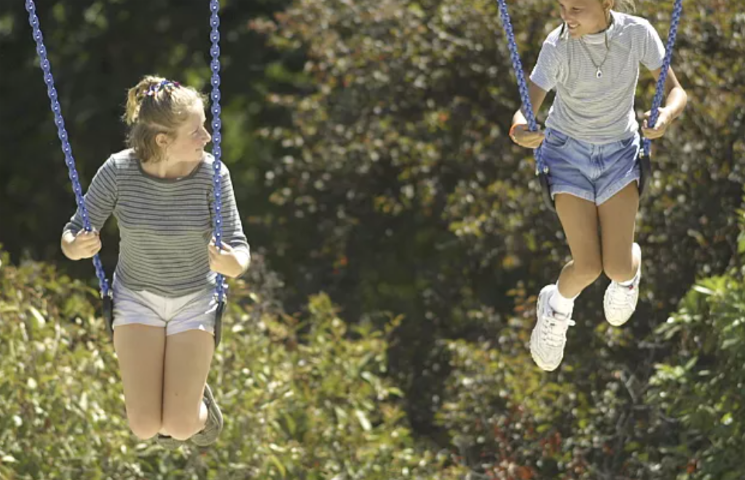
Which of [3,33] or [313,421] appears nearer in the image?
[313,421]

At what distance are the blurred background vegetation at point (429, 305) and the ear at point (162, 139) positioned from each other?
2.34m

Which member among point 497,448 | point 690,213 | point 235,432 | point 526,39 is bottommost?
point 497,448

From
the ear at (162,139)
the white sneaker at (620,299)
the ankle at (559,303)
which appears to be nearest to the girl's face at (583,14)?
the white sneaker at (620,299)

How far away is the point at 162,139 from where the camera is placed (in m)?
→ 5.33

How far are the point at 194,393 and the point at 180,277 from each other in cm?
39

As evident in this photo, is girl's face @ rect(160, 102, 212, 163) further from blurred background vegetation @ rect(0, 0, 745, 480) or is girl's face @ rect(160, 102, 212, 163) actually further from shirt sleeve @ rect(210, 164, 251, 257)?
blurred background vegetation @ rect(0, 0, 745, 480)

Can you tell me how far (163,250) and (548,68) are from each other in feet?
4.68

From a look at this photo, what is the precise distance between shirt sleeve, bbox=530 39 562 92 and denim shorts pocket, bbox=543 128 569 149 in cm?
15

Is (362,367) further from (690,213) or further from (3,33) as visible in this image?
(3,33)

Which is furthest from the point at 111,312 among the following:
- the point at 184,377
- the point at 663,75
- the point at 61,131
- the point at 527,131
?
the point at 663,75

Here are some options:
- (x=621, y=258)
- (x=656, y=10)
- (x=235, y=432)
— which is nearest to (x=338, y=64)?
(x=656, y=10)

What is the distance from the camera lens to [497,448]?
8359 mm

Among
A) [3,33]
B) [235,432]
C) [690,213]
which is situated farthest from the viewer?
[3,33]

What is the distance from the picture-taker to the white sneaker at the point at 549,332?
19.2 feet
